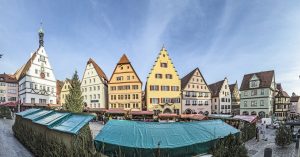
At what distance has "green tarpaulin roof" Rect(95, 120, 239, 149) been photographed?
12086 millimetres

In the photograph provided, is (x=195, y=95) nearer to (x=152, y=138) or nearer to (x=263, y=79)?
(x=263, y=79)

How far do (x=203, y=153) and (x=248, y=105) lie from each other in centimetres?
5291

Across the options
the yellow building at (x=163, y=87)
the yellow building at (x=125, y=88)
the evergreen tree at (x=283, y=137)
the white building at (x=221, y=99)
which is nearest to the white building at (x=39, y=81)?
the yellow building at (x=125, y=88)

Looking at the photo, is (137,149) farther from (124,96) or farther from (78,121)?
(124,96)

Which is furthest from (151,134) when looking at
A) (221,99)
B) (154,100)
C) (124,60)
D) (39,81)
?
(221,99)

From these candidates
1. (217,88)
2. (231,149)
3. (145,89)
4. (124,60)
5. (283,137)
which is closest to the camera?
(231,149)

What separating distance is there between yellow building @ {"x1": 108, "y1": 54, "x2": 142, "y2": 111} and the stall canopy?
1402 inches

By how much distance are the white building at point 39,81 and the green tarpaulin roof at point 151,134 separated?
44.4 metres

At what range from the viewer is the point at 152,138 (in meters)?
12.4

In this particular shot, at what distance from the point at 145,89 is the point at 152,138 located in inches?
1730

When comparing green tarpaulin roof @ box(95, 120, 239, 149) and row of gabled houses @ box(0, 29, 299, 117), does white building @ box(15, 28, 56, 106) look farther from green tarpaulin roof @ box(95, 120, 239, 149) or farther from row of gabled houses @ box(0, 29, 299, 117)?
green tarpaulin roof @ box(95, 120, 239, 149)

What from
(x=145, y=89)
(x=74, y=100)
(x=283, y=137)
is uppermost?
(x=145, y=89)

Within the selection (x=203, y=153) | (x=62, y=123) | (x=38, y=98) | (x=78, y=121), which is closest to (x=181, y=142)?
(x=203, y=153)

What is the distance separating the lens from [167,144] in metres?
12.2
